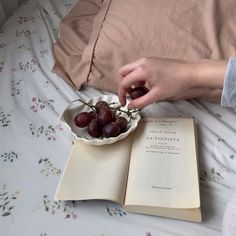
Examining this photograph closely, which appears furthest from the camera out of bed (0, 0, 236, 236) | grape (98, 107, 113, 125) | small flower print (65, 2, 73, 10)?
small flower print (65, 2, 73, 10)

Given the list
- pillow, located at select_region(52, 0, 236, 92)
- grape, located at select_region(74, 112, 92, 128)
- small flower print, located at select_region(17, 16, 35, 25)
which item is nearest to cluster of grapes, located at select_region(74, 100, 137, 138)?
grape, located at select_region(74, 112, 92, 128)

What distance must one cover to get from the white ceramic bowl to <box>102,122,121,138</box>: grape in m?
0.01

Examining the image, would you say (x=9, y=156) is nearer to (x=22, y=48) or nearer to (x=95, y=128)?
(x=95, y=128)

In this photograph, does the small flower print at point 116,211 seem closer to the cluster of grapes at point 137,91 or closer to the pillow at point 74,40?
the cluster of grapes at point 137,91

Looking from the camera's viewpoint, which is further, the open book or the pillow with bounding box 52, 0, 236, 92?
the pillow with bounding box 52, 0, 236, 92

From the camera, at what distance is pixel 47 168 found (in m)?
0.67

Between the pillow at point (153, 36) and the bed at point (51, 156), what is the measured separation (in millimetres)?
52

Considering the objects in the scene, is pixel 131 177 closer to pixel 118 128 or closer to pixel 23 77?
pixel 118 128

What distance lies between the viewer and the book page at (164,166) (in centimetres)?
58

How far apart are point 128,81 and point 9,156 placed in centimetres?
28

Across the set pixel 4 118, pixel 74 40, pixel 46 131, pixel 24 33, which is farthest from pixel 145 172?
pixel 24 33

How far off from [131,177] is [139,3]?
1.45 ft

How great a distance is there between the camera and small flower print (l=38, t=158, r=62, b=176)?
66 cm

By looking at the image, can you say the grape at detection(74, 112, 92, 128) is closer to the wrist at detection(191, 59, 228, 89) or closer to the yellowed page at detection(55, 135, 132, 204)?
the yellowed page at detection(55, 135, 132, 204)
